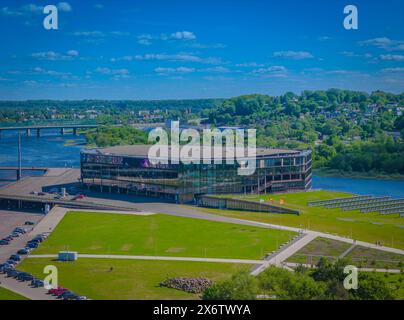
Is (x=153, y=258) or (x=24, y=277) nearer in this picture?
(x=24, y=277)

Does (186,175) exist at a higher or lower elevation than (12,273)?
higher

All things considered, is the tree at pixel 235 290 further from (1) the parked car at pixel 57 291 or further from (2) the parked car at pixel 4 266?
(2) the parked car at pixel 4 266

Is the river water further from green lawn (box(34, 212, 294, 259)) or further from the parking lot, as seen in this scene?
green lawn (box(34, 212, 294, 259))

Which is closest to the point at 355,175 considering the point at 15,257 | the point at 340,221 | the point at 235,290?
the point at 340,221

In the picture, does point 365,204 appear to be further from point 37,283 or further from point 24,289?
point 24,289

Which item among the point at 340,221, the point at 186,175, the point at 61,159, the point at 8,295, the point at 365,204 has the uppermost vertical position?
the point at 186,175
